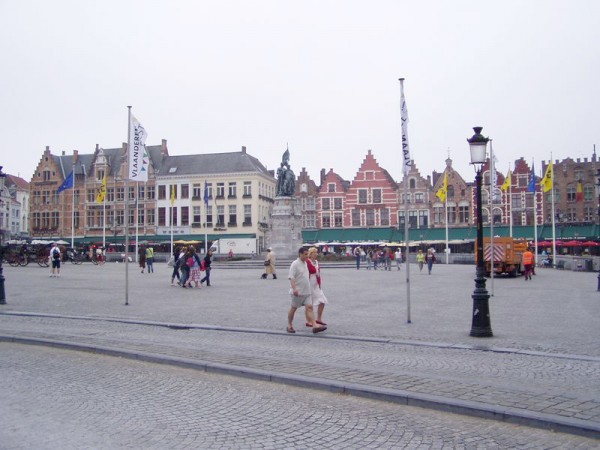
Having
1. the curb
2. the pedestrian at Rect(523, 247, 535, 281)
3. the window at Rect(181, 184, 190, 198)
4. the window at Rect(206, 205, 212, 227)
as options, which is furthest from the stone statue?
the curb

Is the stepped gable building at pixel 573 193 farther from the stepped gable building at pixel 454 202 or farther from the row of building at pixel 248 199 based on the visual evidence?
the stepped gable building at pixel 454 202

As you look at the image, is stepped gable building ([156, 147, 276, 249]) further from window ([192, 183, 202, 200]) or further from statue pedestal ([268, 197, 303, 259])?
statue pedestal ([268, 197, 303, 259])

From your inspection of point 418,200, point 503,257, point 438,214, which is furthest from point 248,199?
point 503,257

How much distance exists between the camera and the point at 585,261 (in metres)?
36.7

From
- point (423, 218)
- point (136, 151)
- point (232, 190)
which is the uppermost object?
point (232, 190)

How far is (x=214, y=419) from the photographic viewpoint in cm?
570

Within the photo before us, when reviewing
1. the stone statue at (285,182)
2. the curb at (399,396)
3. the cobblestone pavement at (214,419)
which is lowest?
the cobblestone pavement at (214,419)

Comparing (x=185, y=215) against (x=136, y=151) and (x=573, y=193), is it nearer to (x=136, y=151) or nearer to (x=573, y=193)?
(x=573, y=193)

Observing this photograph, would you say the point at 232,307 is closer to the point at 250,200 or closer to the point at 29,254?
the point at 29,254

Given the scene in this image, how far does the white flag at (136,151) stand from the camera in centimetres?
1716

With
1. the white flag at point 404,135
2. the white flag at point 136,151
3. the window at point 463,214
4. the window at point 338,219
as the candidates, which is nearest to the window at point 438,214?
the window at point 463,214

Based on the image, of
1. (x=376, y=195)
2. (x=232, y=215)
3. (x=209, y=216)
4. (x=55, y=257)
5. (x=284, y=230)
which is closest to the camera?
(x=55, y=257)

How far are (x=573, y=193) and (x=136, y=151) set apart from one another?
61.6 meters

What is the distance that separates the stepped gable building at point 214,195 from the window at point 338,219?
30.4 feet
